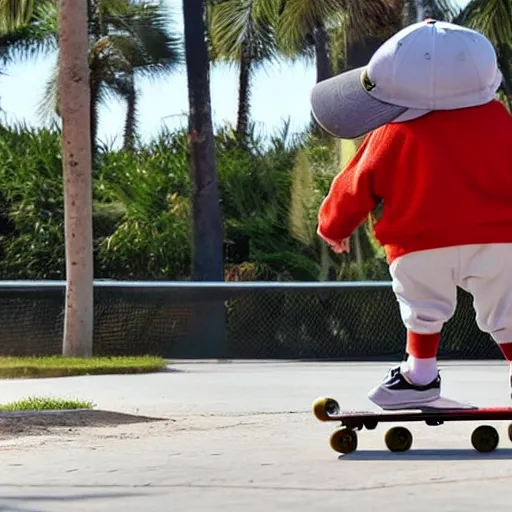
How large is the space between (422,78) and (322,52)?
1887cm

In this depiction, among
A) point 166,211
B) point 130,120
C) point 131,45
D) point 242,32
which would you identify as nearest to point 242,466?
point 166,211

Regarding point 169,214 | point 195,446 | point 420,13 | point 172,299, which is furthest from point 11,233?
point 195,446

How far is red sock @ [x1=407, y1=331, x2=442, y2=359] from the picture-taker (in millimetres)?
6352

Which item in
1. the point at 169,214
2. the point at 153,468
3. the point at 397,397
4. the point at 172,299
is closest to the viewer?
the point at 153,468

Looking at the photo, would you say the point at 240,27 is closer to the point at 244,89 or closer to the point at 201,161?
the point at 201,161

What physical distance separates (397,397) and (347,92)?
1.29 metres

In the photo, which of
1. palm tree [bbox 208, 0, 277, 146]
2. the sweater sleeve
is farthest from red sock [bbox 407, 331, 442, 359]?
palm tree [bbox 208, 0, 277, 146]

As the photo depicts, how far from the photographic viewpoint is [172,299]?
16.5 metres

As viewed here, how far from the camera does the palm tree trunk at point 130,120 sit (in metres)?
29.8

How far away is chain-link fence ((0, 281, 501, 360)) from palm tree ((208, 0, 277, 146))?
26.4 feet

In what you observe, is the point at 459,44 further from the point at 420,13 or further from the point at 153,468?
the point at 420,13

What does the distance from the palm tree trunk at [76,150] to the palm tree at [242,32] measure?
25.5 feet

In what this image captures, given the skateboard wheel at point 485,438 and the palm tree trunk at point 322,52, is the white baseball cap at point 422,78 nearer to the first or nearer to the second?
the skateboard wheel at point 485,438

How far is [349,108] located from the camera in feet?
21.5
